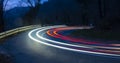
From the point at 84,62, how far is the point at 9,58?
193 inches

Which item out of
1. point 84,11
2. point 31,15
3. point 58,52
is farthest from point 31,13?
point 58,52

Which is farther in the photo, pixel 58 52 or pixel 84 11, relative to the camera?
pixel 84 11

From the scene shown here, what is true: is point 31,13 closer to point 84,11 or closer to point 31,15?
point 31,15

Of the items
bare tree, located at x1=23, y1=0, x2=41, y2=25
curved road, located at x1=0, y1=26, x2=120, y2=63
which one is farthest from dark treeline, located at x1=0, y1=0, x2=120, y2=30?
curved road, located at x1=0, y1=26, x2=120, y2=63

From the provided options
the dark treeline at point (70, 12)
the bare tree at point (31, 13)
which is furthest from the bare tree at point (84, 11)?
the bare tree at point (31, 13)

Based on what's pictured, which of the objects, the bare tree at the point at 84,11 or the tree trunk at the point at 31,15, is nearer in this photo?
the tree trunk at the point at 31,15

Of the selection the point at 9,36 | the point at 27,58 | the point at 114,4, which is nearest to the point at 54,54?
the point at 27,58

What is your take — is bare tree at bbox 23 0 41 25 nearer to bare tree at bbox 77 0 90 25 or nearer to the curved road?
bare tree at bbox 77 0 90 25

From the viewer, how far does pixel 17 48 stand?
2464 centimetres

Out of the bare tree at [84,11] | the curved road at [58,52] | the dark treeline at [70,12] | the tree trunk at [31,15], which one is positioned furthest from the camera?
the bare tree at [84,11]

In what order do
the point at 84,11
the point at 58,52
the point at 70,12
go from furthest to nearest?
the point at 70,12 < the point at 84,11 < the point at 58,52

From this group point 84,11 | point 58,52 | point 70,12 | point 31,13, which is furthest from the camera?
point 70,12

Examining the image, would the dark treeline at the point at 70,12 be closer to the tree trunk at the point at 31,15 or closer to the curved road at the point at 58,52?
the tree trunk at the point at 31,15

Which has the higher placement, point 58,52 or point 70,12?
point 58,52
